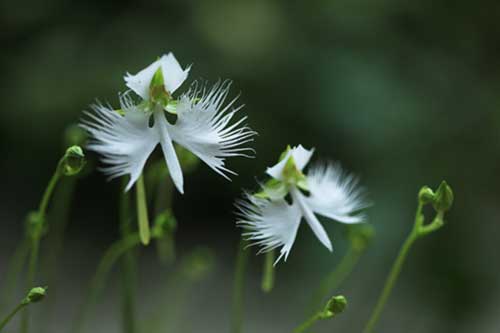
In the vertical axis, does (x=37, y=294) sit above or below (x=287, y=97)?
below

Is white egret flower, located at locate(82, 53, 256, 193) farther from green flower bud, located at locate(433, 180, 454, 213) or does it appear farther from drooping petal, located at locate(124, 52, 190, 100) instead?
green flower bud, located at locate(433, 180, 454, 213)

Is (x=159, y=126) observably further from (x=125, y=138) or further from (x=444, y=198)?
(x=444, y=198)

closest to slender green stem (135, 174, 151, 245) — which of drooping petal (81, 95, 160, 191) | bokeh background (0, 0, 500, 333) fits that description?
drooping petal (81, 95, 160, 191)

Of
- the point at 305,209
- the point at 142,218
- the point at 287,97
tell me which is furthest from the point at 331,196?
the point at 287,97

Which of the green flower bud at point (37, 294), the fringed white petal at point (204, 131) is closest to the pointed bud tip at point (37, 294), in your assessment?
the green flower bud at point (37, 294)

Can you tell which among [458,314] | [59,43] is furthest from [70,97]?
[458,314]

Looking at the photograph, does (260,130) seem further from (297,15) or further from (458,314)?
(458,314)
